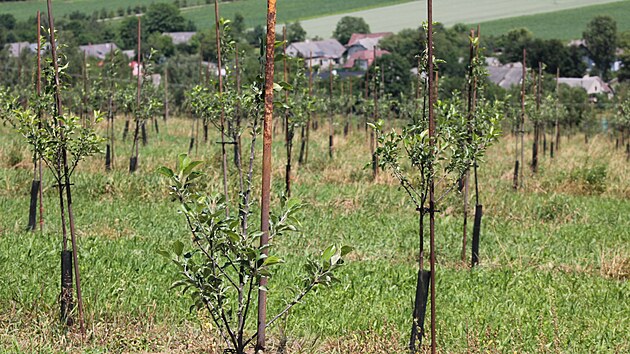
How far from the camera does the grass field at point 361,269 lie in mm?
5969

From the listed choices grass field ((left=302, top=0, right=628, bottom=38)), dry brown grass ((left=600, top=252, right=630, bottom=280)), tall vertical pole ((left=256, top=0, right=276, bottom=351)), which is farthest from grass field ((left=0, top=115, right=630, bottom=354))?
grass field ((left=302, top=0, right=628, bottom=38))

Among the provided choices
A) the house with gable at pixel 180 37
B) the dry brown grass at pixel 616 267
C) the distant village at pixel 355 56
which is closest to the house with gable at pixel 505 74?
the distant village at pixel 355 56

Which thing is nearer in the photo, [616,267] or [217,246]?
[217,246]

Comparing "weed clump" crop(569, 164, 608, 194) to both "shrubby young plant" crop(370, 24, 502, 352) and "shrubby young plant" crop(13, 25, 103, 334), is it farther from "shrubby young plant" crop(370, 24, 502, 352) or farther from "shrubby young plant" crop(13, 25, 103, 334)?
"shrubby young plant" crop(13, 25, 103, 334)

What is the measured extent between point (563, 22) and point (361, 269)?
246 ft

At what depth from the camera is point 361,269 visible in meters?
8.27

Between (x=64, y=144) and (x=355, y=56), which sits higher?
(x=64, y=144)

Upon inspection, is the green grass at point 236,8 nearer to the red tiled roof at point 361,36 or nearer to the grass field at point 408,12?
the grass field at point 408,12

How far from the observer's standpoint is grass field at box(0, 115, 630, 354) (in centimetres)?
597

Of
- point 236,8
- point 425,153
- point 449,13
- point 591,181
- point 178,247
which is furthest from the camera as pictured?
point 236,8

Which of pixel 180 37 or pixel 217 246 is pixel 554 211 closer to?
pixel 217 246

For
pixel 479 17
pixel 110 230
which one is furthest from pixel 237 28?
pixel 110 230

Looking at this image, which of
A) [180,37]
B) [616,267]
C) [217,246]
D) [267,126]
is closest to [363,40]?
[180,37]

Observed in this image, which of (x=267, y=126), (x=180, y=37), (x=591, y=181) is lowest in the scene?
(x=591, y=181)
